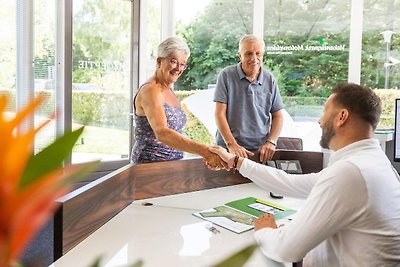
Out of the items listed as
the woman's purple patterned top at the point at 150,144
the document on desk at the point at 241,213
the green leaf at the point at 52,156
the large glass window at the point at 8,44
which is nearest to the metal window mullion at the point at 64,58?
the large glass window at the point at 8,44

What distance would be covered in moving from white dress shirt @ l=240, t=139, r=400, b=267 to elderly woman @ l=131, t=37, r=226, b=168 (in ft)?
3.32

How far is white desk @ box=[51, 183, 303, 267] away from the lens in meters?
1.61

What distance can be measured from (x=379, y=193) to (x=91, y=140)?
4563 mm

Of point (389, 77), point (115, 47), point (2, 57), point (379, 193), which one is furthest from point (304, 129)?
point (379, 193)

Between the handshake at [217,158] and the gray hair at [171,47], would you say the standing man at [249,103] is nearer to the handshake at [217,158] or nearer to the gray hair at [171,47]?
the handshake at [217,158]

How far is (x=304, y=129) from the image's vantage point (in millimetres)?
6039

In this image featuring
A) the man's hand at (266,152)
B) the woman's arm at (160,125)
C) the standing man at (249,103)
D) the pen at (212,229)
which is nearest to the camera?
the pen at (212,229)

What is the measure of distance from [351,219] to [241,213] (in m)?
0.75

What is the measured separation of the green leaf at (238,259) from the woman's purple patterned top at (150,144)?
7.20 feet

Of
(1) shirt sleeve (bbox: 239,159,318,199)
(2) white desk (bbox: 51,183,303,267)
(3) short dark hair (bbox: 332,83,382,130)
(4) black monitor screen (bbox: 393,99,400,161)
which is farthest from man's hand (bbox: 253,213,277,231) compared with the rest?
(4) black monitor screen (bbox: 393,99,400,161)

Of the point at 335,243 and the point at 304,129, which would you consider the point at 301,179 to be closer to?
the point at 335,243

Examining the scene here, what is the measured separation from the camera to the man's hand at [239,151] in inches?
110

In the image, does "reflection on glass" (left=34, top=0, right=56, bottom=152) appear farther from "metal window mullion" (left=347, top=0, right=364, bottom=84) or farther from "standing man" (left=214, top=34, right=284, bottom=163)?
"metal window mullion" (left=347, top=0, right=364, bottom=84)

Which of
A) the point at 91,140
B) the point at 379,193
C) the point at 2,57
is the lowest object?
the point at 91,140
